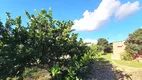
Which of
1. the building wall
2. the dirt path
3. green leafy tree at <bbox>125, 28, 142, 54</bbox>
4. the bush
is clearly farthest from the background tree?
the dirt path

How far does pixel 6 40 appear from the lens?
39.8 ft

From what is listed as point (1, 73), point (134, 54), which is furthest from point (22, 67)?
point (134, 54)

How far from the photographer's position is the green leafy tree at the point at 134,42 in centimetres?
2824

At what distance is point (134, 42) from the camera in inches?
1138

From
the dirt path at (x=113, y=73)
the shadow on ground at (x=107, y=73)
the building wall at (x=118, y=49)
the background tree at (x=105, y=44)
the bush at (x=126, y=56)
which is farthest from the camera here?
the background tree at (x=105, y=44)

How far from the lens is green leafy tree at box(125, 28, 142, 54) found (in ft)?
92.6

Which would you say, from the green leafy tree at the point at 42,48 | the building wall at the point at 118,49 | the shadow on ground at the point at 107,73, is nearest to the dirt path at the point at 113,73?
the shadow on ground at the point at 107,73

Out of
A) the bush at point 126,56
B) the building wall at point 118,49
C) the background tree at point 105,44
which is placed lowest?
the bush at point 126,56

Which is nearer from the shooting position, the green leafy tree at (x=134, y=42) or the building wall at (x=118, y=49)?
the green leafy tree at (x=134, y=42)

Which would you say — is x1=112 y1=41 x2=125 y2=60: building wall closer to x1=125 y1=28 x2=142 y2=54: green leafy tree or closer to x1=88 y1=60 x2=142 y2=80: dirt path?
x1=125 y1=28 x2=142 y2=54: green leafy tree

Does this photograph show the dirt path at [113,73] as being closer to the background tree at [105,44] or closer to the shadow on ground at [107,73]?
the shadow on ground at [107,73]

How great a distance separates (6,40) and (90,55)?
5546mm

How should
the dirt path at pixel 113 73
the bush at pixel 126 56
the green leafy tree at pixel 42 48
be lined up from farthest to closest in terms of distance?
the bush at pixel 126 56
the dirt path at pixel 113 73
the green leafy tree at pixel 42 48

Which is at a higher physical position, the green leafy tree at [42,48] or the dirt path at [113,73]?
the green leafy tree at [42,48]
